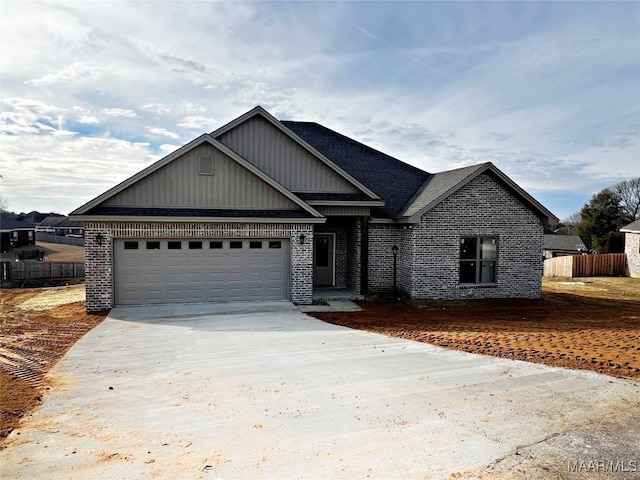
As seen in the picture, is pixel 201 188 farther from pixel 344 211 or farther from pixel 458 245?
pixel 458 245

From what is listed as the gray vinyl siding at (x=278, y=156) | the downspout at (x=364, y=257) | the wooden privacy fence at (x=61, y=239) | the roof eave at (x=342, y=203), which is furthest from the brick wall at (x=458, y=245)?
the wooden privacy fence at (x=61, y=239)

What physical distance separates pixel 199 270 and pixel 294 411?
903 cm

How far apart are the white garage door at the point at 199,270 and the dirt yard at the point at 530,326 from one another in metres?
2.57

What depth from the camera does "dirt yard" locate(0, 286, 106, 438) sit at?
20.1 feet

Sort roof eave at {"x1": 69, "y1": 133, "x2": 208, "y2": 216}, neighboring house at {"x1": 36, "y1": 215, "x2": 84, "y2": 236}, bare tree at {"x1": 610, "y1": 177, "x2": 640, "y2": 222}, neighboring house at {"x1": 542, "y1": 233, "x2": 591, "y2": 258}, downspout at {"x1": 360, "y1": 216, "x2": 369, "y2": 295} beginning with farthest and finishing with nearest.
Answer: neighboring house at {"x1": 36, "y1": 215, "x2": 84, "y2": 236} < bare tree at {"x1": 610, "y1": 177, "x2": 640, "y2": 222} < neighboring house at {"x1": 542, "y1": 233, "x2": 591, "y2": 258} < downspout at {"x1": 360, "y1": 216, "x2": 369, "y2": 295} < roof eave at {"x1": 69, "y1": 133, "x2": 208, "y2": 216}

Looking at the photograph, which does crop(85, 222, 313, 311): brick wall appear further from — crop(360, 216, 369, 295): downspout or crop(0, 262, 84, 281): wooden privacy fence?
crop(0, 262, 84, 281): wooden privacy fence

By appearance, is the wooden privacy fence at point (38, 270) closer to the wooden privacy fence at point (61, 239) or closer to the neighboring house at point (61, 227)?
the wooden privacy fence at point (61, 239)

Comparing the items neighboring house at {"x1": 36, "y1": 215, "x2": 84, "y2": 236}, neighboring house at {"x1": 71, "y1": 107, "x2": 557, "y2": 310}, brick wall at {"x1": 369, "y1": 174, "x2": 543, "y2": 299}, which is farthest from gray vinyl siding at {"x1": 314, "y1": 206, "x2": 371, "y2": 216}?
neighboring house at {"x1": 36, "y1": 215, "x2": 84, "y2": 236}

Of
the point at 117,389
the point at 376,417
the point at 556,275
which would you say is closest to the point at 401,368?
the point at 376,417

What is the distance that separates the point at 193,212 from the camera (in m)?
13.7

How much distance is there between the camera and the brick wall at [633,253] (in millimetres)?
28734

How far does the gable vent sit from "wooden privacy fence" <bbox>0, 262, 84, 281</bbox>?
16.6m

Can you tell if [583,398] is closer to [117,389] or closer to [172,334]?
[117,389]

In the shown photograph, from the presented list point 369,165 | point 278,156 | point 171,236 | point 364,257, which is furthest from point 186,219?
point 369,165
